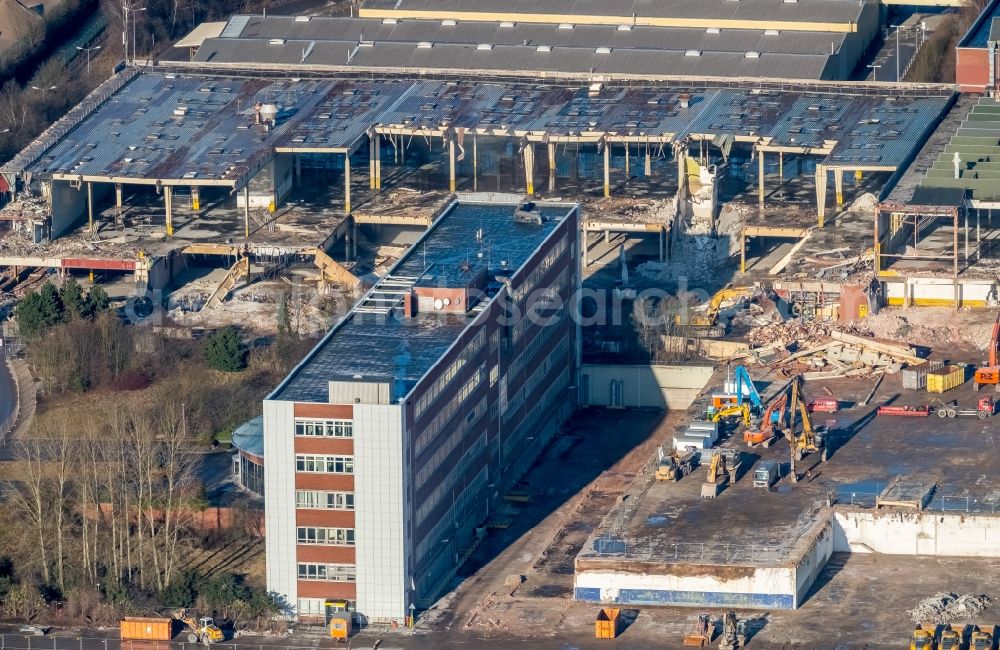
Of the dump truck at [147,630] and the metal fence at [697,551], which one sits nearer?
the metal fence at [697,551]

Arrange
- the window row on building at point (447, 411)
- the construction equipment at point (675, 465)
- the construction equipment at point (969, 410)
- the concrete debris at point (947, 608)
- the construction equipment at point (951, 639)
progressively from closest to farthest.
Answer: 1. the construction equipment at point (951, 639)
2. the concrete debris at point (947, 608)
3. the window row on building at point (447, 411)
4. the construction equipment at point (675, 465)
5. the construction equipment at point (969, 410)

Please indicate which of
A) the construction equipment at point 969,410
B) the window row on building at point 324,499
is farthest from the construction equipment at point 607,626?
the construction equipment at point 969,410

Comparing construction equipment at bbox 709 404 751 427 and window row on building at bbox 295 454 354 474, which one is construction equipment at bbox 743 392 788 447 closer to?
construction equipment at bbox 709 404 751 427

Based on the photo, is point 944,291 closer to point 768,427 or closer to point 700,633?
point 768,427

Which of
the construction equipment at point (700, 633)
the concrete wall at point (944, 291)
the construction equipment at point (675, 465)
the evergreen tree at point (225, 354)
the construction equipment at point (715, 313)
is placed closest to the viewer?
the construction equipment at point (700, 633)

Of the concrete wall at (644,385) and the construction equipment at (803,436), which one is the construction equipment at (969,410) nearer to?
the construction equipment at (803,436)

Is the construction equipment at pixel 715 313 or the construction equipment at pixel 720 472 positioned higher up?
the construction equipment at pixel 715 313
